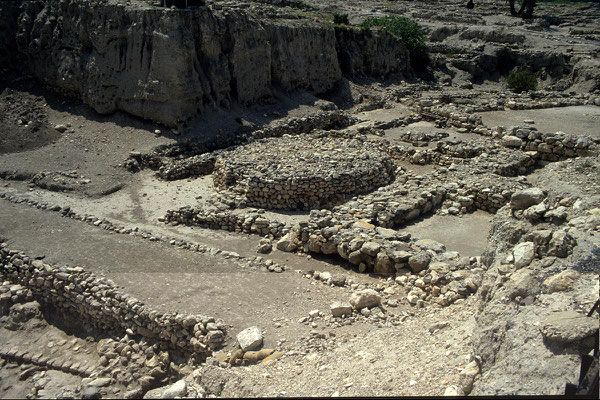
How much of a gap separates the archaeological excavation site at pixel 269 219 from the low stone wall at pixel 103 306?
0.05 m

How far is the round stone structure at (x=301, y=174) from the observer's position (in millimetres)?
11883

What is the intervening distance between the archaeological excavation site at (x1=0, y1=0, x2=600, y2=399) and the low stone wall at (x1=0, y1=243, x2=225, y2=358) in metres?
0.05

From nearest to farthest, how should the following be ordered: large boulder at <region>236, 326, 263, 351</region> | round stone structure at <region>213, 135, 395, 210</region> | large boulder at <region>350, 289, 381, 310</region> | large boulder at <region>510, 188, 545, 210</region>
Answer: large boulder at <region>236, 326, 263, 351</region>, large boulder at <region>350, 289, 381, 310</region>, large boulder at <region>510, 188, 545, 210</region>, round stone structure at <region>213, 135, 395, 210</region>

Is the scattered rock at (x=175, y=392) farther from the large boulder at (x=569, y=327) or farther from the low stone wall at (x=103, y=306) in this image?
the large boulder at (x=569, y=327)

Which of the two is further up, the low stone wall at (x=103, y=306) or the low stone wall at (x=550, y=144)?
the low stone wall at (x=550, y=144)

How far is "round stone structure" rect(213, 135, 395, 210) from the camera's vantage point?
11.9 metres

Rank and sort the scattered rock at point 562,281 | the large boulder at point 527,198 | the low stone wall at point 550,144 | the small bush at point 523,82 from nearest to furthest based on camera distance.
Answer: the scattered rock at point 562,281 < the large boulder at point 527,198 < the low stone wall at point 550,144 < the small bush at point 523,82

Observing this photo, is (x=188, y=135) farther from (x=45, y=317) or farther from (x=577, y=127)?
(x=577, y=127)

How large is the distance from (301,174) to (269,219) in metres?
1.51

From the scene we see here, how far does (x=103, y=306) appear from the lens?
8.35 m

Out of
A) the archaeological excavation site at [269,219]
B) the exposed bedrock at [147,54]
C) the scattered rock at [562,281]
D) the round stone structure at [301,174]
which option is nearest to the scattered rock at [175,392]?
the archaeological excavation site at [269,219]

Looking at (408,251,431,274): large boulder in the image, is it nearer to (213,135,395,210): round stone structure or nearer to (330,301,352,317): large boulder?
(330,301,352,317): large boulder

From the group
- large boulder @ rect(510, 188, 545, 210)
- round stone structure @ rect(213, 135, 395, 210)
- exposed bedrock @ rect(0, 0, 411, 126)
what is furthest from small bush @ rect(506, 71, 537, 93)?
large boulder @ rect(510, 188, 545, 210)

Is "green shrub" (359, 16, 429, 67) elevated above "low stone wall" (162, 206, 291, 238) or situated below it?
above
